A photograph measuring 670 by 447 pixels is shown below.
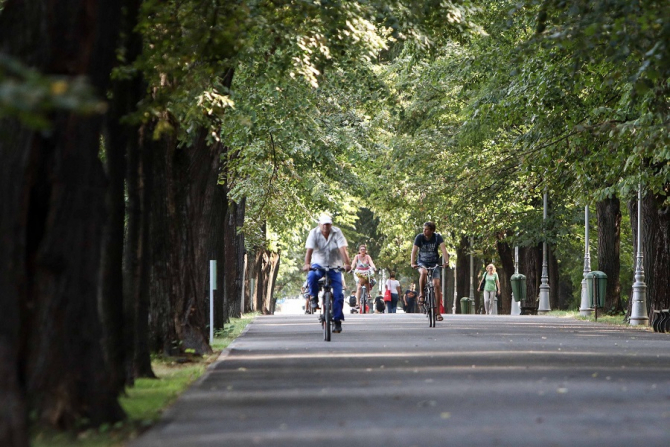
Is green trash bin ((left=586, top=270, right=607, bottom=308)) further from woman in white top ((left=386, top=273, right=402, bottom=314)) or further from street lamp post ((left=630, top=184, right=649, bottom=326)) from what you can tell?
woman in white top ((left=386, top=273, right=402, bottom=314))

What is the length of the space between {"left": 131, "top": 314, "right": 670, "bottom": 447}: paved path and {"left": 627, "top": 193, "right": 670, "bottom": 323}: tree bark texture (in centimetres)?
870

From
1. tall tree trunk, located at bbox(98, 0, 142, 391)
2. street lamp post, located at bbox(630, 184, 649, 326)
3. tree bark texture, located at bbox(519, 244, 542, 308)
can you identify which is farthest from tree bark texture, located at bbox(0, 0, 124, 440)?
tree bark texture, located at bbox(519, 244, 542, 308)

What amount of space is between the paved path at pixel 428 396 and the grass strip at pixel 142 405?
0.60 ft

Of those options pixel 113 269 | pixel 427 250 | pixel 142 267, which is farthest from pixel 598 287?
pixel 113 269

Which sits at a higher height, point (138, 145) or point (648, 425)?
point (138, 145)

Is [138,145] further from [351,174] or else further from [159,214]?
[351,174]

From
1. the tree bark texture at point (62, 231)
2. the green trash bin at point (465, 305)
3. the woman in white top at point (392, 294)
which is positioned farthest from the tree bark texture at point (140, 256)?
the green trash bin at point (465, 305)

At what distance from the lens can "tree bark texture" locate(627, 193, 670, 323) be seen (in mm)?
27281

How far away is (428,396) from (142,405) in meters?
2.41

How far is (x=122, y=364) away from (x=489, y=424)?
390cm

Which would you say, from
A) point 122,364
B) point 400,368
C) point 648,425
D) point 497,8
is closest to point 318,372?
point 400,368

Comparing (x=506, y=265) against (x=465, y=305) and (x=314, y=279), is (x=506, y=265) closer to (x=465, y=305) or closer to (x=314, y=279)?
(x=465, y=305)

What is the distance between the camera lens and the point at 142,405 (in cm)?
1064

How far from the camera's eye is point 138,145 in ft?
44.3
